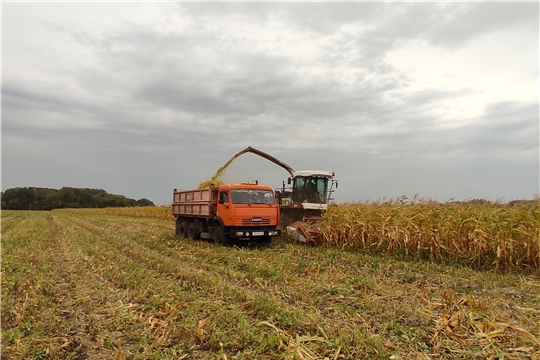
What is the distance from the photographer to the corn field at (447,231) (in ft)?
28.7

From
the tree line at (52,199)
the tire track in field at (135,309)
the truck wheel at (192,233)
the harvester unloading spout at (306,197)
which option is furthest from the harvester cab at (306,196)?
the tree line at (52,199)

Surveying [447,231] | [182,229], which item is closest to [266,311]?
[447,231]

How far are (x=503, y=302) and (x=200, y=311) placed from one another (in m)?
4.80

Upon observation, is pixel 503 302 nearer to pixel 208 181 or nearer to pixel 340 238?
pixel 340 238

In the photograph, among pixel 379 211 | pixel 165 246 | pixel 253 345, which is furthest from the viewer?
pixel 165 246

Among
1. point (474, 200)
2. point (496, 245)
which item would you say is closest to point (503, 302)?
point (496, 245)

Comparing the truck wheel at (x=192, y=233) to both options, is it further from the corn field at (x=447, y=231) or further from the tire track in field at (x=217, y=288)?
the corn field at (x=447, y=231)

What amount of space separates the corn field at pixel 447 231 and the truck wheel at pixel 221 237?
131 inches

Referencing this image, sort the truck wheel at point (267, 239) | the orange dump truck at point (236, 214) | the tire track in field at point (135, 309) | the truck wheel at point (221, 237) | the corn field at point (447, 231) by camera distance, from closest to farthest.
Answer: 1. the tire track in field at point (135, 309)
2. the corn field at point (447, 231)
3. the orange dump truck at point (236, 214)
4. the truck wheel at point (221, 237)
5. the truck wheel at point (267, 239)

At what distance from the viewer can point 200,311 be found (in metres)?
5.39

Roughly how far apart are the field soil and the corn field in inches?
23.6

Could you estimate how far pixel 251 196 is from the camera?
13.3 metres

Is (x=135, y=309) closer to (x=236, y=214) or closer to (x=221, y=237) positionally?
(x=236, y=214)

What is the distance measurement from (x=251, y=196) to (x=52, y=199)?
79.2 metres
